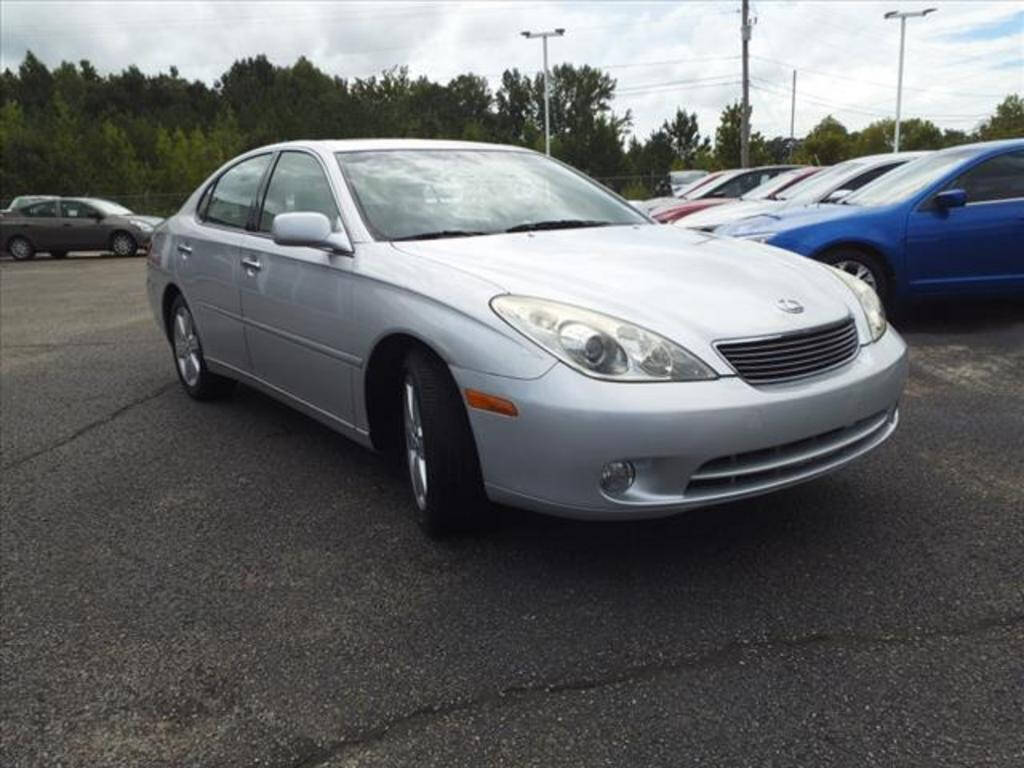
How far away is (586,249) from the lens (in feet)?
11.2

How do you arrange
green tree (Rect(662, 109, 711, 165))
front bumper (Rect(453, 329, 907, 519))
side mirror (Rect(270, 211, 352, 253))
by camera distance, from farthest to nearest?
green tree (Rect(662, 109, 711, 165))
side mirror (Rect(270, 211, 352, 253))
front bumper (Rect(453, 329, 907, 519))

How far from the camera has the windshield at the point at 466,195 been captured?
3631 millimetres

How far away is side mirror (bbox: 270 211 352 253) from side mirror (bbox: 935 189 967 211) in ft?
16.6

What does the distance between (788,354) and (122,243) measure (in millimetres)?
21284

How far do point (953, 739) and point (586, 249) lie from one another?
2051 mm

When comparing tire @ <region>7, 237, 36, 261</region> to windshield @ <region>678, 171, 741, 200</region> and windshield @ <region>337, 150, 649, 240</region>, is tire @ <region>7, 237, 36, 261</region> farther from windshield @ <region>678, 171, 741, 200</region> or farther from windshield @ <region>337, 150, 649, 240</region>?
windshield @ <region>337, 150, 649, 240</region>

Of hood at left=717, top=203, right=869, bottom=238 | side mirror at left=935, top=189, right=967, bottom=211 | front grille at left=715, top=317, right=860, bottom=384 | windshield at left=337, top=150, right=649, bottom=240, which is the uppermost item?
windshield at left=337, top=150, right=649, bottom=240

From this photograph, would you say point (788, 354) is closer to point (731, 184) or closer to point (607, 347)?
point (607, 347)

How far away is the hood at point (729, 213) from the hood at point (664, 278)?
16.6ft

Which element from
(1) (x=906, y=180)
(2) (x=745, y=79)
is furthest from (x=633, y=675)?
(2) (x=745, y=79)

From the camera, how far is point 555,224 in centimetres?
385

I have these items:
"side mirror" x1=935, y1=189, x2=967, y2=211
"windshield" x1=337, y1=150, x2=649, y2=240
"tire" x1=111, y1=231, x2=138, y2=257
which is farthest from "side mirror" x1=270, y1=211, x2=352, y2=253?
"tire" x1=111, y1=231, x2=138, y2=257

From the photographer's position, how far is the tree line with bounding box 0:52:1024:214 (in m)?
39.0

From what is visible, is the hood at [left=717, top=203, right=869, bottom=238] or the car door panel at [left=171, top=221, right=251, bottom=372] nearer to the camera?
the car door panel at [left=171, top=221, right=251, bottom=372]
